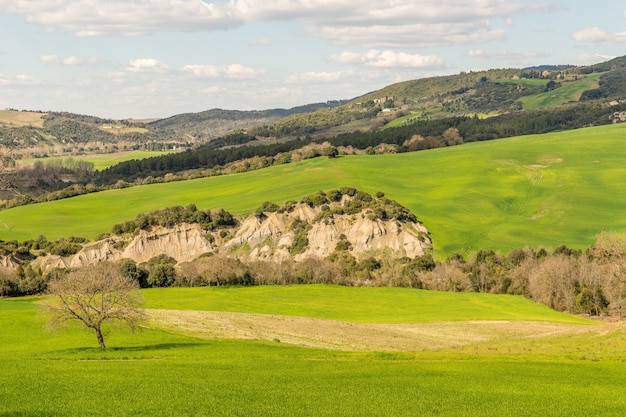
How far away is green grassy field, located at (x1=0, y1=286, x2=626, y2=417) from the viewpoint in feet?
101

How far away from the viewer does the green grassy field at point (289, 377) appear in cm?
3067

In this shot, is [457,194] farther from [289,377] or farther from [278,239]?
[289,377]

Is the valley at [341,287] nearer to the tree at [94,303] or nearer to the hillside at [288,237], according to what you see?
the hillside at [288,237]

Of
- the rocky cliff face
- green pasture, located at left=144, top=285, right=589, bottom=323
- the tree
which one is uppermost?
the tree

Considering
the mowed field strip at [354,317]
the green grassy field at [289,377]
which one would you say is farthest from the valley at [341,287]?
the mowed field strip at [354,317]

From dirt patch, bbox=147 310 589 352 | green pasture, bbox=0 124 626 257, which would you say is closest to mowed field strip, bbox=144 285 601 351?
dirt patch, bbox=147 310 589 352

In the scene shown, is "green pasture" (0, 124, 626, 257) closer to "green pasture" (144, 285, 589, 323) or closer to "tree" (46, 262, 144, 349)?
"green pasture" (144, 285, 589, 323)

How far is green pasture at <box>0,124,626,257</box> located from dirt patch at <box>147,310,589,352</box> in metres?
49.9

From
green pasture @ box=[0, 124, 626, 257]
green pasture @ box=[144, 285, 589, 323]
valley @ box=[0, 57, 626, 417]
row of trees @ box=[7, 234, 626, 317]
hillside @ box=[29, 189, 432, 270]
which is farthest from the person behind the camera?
green pasture @ box=[0, 124, 626, 257]

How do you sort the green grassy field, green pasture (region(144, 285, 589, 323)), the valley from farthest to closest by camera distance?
green pasture (region(144, 285, 589, 323)) < the valley < the green grassy field

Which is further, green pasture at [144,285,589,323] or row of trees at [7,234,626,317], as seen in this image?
row of trees at [7,234,626,317]

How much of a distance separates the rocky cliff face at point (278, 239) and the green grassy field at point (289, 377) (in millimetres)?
66645

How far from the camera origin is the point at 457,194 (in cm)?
15462

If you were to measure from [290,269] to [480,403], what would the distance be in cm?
7779
